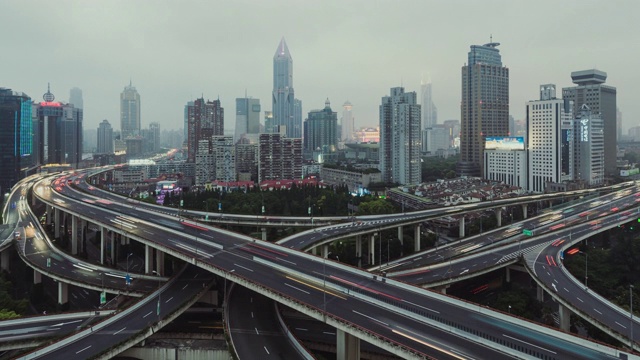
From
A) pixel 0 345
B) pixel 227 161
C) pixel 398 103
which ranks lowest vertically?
pixel 0 345

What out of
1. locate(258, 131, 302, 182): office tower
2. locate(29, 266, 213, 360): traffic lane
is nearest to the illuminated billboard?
locate(258, 131, 302, 182): office tower

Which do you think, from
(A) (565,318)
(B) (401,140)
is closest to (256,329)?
(A) (565,318)

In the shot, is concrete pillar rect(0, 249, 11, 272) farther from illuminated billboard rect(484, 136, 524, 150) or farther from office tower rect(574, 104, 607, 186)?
office tower rect(574, 104, 607, 186)

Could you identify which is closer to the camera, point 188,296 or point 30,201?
point 188,296

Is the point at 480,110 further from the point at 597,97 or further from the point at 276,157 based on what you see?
the point at 276,157

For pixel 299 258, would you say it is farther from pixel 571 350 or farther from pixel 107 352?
pixel 571 350

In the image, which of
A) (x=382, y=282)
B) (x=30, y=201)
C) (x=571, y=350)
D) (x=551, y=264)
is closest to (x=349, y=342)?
(x=382, y=282)
